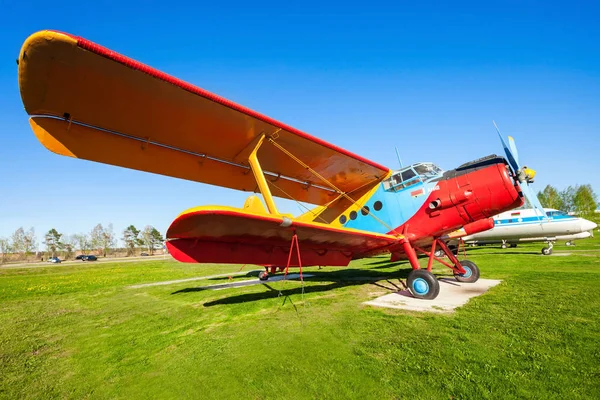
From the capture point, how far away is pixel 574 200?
224ft

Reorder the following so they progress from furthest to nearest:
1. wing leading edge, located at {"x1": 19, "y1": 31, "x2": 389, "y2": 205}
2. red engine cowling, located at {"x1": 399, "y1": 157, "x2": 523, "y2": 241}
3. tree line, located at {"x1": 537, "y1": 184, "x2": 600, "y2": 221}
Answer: tree line, located at {"x1": 537, "y1": 184, "x2": 600, "y2": 221}
red engine cowling, located at {"x1": 399, "y1": 157, "x2": 523, "y2": 241}
wing leading edge, located at {"x1": 19, "y1": 31, "x2": 389, "y2": 205}

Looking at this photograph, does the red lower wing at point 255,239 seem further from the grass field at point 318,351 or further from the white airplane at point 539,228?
the white airplane at point 539,228

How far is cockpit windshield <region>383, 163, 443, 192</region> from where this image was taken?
24.2 feet

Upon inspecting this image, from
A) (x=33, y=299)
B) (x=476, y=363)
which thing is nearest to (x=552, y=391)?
(x=476, y=363)

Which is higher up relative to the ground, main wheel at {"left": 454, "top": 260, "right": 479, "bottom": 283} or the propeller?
the propeller

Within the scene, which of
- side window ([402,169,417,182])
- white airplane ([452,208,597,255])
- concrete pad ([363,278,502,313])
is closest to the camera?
concrete pad ([363,278,502,313])

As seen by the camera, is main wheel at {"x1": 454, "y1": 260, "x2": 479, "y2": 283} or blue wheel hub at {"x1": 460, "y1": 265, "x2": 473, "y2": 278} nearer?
main wheel at {"x1": 454, "y1": 260, "x2": 479, "y2": 283}

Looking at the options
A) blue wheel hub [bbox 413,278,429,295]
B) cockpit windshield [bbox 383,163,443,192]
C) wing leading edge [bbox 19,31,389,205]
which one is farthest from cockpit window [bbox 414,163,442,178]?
blue wheel hub [bbox 413,278,429,295]

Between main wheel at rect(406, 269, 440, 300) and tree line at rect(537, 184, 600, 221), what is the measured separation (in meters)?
79.1

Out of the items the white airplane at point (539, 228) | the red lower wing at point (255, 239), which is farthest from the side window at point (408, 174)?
the white airplane at point (539, 228)

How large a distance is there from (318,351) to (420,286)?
12.0 ft

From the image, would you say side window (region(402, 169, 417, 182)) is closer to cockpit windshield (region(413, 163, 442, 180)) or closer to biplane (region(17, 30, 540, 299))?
biplane (region(17, 30, 540, 299))

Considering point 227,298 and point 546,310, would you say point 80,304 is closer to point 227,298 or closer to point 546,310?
point 227,298

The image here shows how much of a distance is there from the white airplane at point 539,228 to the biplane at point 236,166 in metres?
13.0
